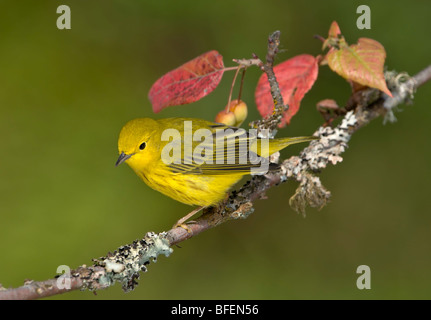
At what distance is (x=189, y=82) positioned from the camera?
80.5 inches

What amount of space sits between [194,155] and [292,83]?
567 mm

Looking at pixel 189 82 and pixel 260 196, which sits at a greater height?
pixel 189 82

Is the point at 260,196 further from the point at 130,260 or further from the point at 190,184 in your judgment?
the point at 130,260

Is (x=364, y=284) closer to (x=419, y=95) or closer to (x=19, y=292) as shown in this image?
(x=419, y=95)

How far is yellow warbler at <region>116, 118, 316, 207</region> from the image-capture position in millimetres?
2248

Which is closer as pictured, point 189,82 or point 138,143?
point 189,82

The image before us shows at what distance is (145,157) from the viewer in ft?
7.72

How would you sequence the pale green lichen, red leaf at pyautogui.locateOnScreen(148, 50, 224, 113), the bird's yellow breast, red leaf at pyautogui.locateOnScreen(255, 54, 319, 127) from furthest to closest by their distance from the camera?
the bird's yellow breast → red leaf at pyautogui.locateOnScreen(255, 54, 319, 127) → red leaf at pyautogui.locateOnScreen(148, 50, 224, 113) → the pale green lichen

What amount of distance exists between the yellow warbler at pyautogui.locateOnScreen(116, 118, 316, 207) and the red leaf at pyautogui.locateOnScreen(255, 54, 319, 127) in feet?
0.55

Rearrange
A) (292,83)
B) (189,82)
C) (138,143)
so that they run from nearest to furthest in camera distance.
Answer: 1. (189,82)
2. (292,83)
3. (138,143)

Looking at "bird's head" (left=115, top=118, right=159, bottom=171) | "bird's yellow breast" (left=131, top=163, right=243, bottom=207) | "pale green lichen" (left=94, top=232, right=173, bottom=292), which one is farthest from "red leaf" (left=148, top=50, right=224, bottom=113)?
"pale green lichen" (left=94, top=232, right=173, bottom=292)

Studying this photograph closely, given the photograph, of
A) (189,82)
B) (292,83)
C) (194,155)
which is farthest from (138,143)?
(292,83)

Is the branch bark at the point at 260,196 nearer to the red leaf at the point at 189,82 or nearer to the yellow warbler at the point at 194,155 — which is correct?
the yellow warbler at the point at 194,155

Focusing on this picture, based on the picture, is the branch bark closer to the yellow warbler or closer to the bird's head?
the yellow warbler
